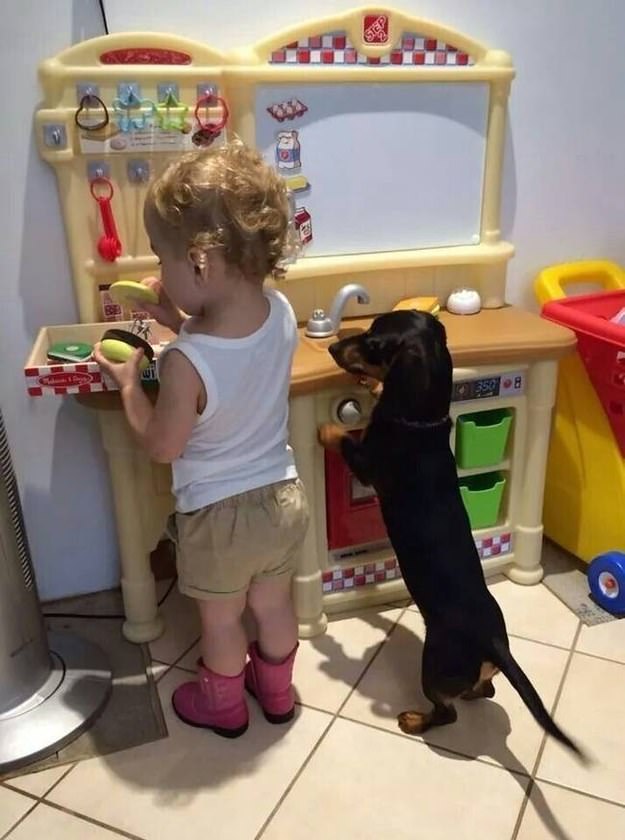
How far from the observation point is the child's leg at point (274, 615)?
→ 1.39 m

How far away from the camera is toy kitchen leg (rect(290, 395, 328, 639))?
1528 mm

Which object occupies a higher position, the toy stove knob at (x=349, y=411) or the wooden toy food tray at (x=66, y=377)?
the wooden toy food tray at (x=66, y=377)

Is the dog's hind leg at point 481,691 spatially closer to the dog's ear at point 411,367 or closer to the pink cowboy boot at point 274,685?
the pink cowboy boot at point 274,685

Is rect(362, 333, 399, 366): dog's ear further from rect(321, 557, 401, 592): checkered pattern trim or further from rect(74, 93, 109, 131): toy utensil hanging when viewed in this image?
rect(74, 93, 109, 131): toy utensil hanging

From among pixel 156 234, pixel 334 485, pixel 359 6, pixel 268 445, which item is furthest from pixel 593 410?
pixel 156 234

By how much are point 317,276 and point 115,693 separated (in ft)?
3.09

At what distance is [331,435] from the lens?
60.6 inches

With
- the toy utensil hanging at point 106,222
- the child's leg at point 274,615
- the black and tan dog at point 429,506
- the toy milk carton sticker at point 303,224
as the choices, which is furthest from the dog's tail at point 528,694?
the toy utensil hanging at point 106,222

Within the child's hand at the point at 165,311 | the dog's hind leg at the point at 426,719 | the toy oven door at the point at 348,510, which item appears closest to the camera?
the child's hand at the point at 165,311

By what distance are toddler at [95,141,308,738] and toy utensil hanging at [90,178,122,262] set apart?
24 cm

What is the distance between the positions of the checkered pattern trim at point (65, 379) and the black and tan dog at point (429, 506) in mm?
435

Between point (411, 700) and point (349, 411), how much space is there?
56 cm

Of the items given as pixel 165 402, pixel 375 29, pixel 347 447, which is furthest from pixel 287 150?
pixel 165 402

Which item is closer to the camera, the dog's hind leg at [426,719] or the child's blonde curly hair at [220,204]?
the child's blonde curly hair at [220,204]
